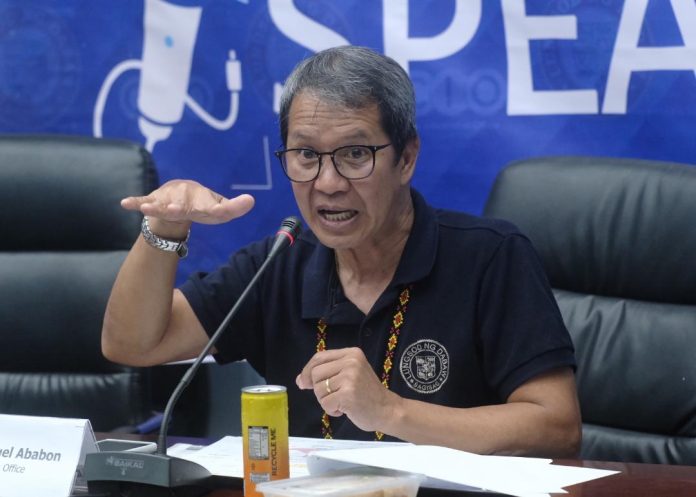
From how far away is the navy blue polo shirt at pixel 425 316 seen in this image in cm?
178

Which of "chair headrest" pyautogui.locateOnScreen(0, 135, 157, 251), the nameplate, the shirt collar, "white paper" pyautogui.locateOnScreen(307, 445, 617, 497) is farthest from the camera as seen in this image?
"chair headrest" pyautogui.locateOnScreen(0, 135, 157, 251)

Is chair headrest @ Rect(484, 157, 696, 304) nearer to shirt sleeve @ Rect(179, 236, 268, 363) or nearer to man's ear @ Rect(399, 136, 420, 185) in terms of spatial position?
man's ear @ Rect(399, 136, 420, 185)

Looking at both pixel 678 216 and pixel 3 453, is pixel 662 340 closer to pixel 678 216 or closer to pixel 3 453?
pixel 678 216

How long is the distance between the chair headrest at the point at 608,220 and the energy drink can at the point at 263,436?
89cm

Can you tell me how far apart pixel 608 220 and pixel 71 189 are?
1154 millimetres

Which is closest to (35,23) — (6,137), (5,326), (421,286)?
(6,137)

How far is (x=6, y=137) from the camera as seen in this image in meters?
2.46

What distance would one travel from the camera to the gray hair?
5.85ft

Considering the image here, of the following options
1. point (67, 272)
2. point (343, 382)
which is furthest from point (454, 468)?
point (67, 272)

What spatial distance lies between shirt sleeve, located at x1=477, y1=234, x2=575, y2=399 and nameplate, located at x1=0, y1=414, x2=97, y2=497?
682 millimetres

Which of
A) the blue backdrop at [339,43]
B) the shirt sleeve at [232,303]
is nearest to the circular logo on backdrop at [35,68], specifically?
the blue backdrop at [339,43]

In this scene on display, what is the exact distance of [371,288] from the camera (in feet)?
6.23

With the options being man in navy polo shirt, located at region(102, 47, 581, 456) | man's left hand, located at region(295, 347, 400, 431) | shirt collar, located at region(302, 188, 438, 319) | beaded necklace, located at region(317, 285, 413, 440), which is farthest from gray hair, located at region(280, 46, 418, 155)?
man's left hand, located at region(295, 347, 400, 431)

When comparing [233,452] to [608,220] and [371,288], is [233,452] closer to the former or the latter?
[371,288]
